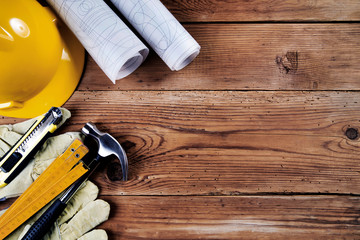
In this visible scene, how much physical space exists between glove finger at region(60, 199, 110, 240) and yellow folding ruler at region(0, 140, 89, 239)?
6 cm

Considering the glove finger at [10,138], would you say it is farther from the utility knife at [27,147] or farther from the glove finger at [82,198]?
the glove finger at [82,198]

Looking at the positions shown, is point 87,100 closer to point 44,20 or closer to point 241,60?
point 44,20

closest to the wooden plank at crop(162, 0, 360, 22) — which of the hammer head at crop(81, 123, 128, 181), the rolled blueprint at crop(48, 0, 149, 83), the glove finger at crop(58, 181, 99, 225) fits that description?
the rolled blueprint at crop(48, 0, 149, 83)

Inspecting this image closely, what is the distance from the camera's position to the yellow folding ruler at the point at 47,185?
561 millimetres

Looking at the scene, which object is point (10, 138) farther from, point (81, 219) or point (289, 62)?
point (289, 62)

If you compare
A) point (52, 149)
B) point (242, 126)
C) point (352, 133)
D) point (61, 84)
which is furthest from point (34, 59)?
point (352, 133)

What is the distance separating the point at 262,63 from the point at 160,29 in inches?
9.4

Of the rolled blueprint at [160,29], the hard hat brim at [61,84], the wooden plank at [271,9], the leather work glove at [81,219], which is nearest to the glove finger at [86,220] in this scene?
the leather work glove at [81,219]

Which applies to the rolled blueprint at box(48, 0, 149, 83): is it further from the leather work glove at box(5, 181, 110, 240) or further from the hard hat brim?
the leather work glove at box(5, 181, 110, 240)

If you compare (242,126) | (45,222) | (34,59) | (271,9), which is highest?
(271,9)

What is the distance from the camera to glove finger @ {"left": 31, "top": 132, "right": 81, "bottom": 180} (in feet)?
1.95

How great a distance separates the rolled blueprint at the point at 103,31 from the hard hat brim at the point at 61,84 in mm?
52

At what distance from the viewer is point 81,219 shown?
0.59 metres

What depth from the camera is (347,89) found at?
0.62 metres
